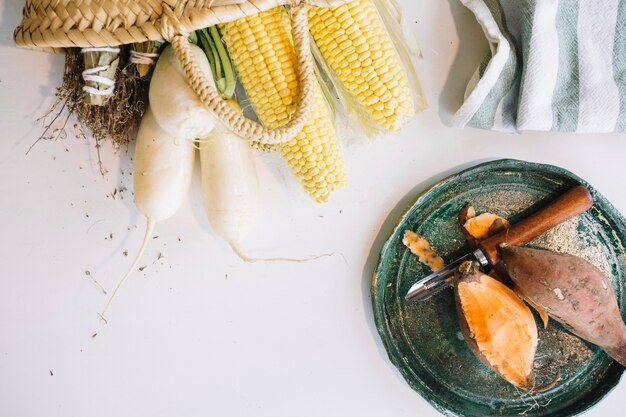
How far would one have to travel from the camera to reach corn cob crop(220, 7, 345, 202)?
0.85m

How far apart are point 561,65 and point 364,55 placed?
0.35m

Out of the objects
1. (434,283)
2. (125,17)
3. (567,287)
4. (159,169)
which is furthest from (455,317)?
(125,17)

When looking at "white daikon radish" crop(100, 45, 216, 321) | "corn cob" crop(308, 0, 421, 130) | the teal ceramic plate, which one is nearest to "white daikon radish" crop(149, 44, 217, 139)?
"white daikon radish" crop(100, 45, 216, 321)

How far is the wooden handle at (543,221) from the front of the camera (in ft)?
3.20

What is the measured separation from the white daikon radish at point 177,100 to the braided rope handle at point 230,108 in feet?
0.12

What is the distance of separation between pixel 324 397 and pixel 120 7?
794 millimetres

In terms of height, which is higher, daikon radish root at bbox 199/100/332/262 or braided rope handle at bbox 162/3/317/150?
braided rope handle at bbox 162/3/317/150

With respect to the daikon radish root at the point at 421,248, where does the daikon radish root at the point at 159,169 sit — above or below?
above

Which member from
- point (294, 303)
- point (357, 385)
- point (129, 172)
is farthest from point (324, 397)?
point (129, 172)

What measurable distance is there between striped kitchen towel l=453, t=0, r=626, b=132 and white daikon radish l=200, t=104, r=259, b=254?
1.27 ft

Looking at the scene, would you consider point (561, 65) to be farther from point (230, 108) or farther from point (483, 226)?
point (230, 108)

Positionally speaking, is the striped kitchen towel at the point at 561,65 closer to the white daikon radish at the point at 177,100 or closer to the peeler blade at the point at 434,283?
the peeler blade at the point at 434,283

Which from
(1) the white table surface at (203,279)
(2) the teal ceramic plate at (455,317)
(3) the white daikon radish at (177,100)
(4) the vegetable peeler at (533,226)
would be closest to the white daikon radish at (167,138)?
(3) the white daikon radish at (177,100)

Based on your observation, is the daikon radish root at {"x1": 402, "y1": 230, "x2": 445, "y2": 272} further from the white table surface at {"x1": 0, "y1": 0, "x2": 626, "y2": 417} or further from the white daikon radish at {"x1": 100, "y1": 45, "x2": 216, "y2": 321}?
the white daikon radish at {"x1": 100, "y1": 45, "x2": 216, "y2": 321}
